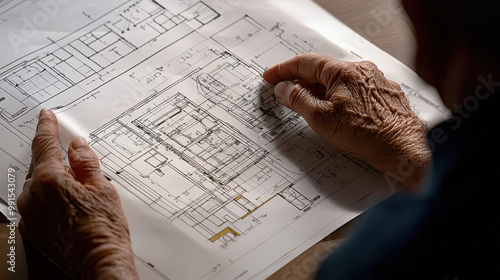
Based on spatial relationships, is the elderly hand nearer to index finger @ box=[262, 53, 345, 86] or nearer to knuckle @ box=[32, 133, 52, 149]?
knuckle @ box=[32, 133, 52, 149]

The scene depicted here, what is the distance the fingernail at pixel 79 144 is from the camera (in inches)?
42.5

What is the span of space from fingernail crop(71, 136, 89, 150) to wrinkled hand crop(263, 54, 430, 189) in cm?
41

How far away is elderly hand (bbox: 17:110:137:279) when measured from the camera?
93 cm

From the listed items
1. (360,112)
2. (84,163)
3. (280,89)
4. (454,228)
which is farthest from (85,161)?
(454,228)

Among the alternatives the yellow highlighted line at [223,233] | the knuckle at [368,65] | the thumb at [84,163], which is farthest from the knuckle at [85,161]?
the knuckle at [368,65]

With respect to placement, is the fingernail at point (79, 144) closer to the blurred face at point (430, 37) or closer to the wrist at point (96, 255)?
the wrist at point (96, 255)

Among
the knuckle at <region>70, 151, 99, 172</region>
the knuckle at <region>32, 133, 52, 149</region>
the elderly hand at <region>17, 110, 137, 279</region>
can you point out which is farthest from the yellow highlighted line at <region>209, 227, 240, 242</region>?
the knuckle at <region>32, 133, 52, 149</region>

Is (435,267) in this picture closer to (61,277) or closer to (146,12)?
(61,277)

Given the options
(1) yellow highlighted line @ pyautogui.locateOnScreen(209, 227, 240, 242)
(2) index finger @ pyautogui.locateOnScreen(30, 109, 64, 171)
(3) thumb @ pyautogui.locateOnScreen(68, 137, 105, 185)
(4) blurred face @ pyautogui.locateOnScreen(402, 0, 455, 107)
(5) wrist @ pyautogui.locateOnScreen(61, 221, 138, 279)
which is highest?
(4) blurred face @ pyautogui.locateOnScreen(402, 0, 455, 107)

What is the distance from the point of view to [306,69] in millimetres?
1212

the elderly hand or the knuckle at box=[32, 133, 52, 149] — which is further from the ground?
the knuckle at box=[32, 133, 52, 149]

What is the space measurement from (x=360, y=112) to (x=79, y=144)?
21.6 inches

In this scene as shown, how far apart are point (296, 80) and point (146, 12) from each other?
0.42 meters

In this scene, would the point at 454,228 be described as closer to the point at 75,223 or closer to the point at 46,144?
the point at 75,223
